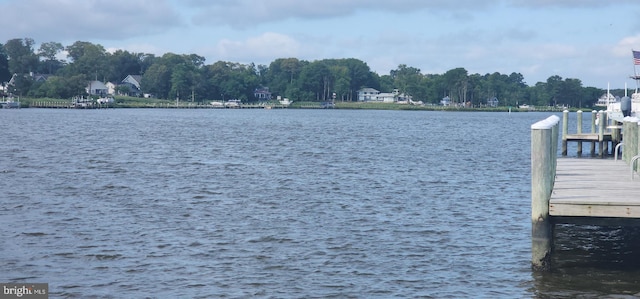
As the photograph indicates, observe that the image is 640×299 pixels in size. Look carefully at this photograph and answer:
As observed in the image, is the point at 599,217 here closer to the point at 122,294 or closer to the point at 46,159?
the point at 122,294

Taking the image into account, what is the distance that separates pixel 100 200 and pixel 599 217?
1832 centimetres

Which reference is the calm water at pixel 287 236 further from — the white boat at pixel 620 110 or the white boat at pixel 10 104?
the white boat at pixel 10 104

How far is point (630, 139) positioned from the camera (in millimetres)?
24203

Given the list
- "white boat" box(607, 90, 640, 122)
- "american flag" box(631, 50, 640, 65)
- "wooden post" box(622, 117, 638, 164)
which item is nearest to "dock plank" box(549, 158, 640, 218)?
"wooden post" box(622, 117, 638, 164)

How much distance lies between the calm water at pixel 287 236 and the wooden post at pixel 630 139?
225 cm

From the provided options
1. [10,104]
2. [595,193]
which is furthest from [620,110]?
[10,104]

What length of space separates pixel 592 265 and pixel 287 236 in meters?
7.83

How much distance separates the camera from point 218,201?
98.2 ft

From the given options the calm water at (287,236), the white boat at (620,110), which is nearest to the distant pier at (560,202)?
the calm water at (287,236)

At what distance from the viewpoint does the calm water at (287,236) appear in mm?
17766

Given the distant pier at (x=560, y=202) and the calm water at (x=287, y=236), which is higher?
the distant pier at (x=560, y=202)

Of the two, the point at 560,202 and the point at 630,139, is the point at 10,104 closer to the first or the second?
the point at 630,139

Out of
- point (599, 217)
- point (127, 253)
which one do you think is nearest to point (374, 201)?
point (127, 253)

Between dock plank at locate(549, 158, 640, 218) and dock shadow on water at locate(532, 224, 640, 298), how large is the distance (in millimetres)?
1632
